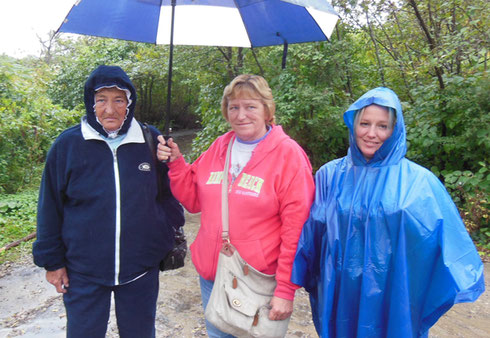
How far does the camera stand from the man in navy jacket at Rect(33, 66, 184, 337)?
6.59 feet

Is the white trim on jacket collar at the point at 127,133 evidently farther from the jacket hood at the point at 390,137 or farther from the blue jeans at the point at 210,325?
the jacket hood at the point at 390,137

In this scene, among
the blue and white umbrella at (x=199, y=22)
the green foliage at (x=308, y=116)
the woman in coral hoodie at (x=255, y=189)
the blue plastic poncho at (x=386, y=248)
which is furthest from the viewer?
the green foliage at (x=308, y=116)

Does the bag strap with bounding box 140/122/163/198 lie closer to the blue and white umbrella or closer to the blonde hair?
the blue and white umbrella

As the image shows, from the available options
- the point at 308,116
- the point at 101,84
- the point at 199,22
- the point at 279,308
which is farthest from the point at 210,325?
the point at 308,116

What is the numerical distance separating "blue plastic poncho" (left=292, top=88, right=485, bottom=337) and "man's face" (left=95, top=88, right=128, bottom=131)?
3.81ft

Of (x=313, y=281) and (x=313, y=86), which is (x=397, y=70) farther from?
(x=313, y=281)

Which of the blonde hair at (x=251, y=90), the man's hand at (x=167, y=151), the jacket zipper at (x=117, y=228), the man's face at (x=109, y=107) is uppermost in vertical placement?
the blonde hair at (x=251, y=90)

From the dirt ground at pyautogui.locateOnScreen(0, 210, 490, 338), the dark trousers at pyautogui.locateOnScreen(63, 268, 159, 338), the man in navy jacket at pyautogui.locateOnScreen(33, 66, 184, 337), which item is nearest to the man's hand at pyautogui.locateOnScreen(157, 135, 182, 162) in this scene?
the man in navy jacket at pyautogui.locateOnScreen(33, 66, 184, 337)

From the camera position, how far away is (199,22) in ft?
8.39

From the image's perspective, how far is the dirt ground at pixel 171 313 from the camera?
10.4 feet

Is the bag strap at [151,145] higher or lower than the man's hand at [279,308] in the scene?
higher

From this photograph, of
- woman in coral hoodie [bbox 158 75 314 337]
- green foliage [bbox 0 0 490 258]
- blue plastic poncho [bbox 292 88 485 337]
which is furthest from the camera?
green foliage [bbox 0 0 490 258]

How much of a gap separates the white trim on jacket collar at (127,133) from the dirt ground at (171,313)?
1.79 m

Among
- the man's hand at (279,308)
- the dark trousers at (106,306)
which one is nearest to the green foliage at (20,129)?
the dark trousers at (106,306)
